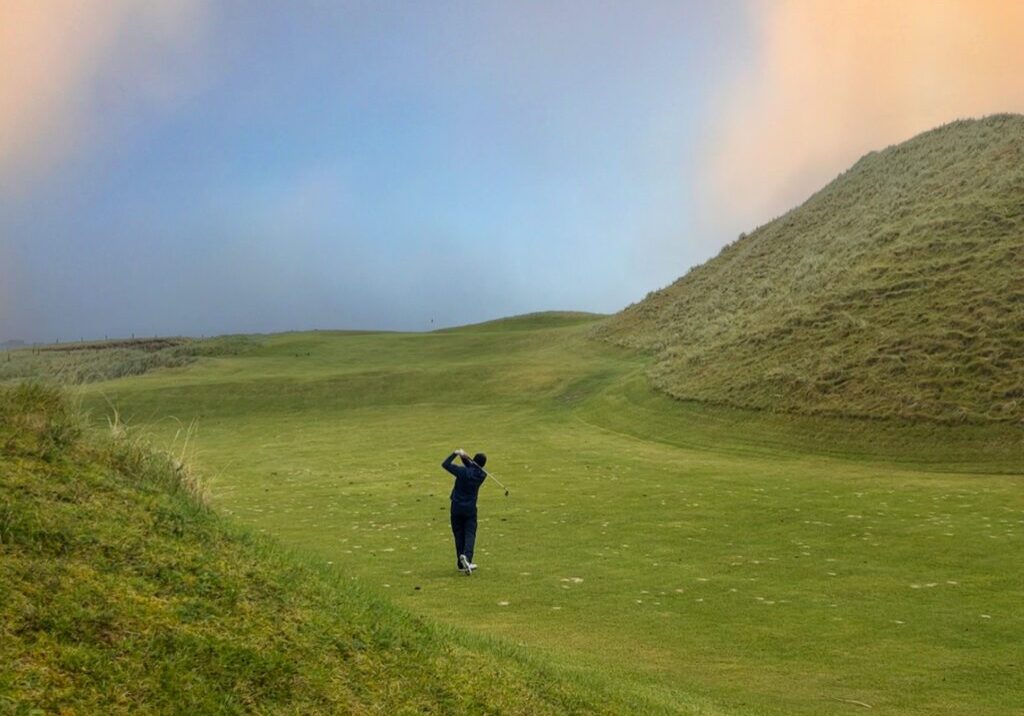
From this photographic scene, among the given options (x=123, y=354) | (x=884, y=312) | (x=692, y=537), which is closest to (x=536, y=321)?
(x=123, y=354)

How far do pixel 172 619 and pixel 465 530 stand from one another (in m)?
9.24

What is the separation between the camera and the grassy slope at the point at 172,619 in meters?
5.27

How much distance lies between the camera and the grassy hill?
32938 millimetres

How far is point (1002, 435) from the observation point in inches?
1115

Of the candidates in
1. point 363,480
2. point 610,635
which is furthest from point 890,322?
point 610,635

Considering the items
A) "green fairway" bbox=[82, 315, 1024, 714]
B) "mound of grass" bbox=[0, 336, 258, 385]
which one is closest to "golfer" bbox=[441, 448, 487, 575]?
"green fairway" bbox=[82, 315, 1024, 714]

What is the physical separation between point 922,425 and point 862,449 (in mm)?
2379

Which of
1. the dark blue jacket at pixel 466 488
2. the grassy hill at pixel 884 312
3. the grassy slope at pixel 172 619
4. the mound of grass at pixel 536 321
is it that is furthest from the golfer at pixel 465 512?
the mound of grass at pixel 536 321

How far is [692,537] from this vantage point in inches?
691

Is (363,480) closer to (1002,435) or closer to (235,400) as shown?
(1002,435)

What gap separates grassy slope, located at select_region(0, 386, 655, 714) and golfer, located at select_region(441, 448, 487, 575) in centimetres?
609

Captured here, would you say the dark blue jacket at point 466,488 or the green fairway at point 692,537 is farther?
the dark blue jacket at point 466,488

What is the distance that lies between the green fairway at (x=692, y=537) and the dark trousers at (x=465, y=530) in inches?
17.0

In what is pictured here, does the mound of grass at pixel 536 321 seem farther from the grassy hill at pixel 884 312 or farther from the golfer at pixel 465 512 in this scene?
the golfer at pixel 465 512
